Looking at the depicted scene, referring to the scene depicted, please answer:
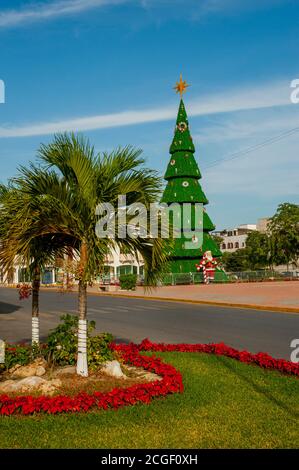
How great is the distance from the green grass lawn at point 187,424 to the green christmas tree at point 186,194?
42.8 m

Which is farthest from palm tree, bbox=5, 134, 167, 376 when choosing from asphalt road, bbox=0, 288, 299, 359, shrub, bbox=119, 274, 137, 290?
shrub, bbox=119, 274, 137, 290

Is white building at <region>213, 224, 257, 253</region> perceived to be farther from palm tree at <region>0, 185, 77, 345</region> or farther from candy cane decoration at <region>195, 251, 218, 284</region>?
palm tree at <region>0, 185, 77, 345</region>

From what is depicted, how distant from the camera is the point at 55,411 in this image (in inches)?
245

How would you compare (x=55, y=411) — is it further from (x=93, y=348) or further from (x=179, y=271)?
(x=179, y=271)

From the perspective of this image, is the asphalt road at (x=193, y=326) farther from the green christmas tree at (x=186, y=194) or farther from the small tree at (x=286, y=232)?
the small tree at (x=286, y=232)

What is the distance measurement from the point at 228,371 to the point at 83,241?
139 inches

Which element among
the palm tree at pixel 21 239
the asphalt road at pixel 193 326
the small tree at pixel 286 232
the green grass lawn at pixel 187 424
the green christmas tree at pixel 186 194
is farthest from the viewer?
the small tree at pixel 286 232

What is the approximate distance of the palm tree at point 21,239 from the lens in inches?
286

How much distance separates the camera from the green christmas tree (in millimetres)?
50938

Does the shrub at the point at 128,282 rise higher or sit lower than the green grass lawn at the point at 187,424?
higher

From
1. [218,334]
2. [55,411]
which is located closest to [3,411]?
[55,411]

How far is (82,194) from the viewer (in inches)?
299

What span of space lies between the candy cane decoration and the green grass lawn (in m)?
40.7

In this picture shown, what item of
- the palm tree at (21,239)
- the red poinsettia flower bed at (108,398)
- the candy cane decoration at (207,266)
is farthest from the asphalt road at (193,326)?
the candy cane decoration at (207,266)
